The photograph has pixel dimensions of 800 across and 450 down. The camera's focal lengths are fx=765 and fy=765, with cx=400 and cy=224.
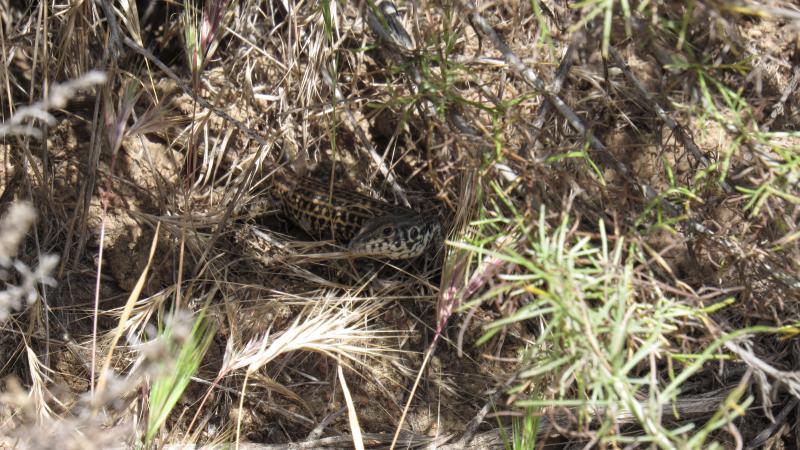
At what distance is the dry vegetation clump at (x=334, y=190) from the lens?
2605 millimetres

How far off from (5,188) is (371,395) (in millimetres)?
1857

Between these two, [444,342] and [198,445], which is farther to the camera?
[444,342]

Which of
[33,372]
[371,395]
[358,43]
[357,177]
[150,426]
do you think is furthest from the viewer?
[357,177]

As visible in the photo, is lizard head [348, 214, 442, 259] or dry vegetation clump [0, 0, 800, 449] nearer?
dry vegetation clump [0, 0, 800, 449]

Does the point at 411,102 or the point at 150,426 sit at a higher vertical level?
the point at 411,102

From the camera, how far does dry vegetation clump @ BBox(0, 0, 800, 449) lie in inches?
103

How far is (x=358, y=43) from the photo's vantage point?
3.60 metres

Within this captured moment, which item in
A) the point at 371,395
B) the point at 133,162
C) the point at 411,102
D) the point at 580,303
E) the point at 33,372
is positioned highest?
the point at 411,102

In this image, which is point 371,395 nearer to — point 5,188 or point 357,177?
point 357,177

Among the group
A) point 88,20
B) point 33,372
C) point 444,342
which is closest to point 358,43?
point 88,20

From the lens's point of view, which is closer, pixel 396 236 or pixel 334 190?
pixel 396 236

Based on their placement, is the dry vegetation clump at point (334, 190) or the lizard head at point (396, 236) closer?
the dry vegetation clump at point (334, 190)

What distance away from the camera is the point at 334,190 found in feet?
12.3

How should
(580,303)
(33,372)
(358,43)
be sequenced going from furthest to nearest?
1. (358,43)
2. (33,372)
3. (580,303)
